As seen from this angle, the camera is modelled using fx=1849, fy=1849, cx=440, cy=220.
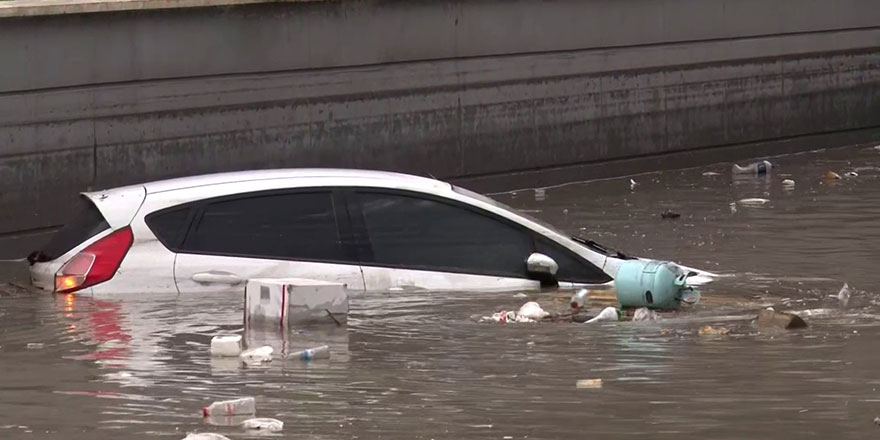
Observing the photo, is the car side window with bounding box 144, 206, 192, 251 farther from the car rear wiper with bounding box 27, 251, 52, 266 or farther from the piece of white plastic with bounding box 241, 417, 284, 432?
the piece of white plastic with bounding box 241, 417, 284, 432

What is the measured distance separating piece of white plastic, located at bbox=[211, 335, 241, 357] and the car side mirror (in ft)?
6.90

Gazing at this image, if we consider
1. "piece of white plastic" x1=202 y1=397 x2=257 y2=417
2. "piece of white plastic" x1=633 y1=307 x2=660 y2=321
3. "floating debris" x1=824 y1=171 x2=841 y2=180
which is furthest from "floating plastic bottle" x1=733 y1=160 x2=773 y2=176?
"piece of white plastic" x1=202 y1=397 x2=257 y2=417

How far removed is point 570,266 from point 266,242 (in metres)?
1.76

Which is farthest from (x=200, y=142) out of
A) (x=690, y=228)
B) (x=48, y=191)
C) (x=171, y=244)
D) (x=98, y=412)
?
(x=98, y=412)

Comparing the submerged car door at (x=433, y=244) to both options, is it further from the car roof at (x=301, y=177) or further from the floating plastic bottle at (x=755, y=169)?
the floating plastic bottle at (x=755, y=169)

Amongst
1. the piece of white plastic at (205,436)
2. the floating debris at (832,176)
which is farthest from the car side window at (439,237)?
the floating debris at (832,176)

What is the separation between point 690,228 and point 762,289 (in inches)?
174

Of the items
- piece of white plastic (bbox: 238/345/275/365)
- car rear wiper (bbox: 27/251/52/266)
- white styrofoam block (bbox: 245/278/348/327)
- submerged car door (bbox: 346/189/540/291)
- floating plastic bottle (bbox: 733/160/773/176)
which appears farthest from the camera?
floating plastic bottle (bbox: 733/160/773/176)

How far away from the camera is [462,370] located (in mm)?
8609

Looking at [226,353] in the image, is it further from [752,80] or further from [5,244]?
[752,80]

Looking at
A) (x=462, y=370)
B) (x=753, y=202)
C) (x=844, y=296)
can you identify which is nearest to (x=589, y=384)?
(x=462, y=370)

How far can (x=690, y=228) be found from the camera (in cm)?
1606

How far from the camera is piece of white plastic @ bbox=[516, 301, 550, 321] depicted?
10.0 metres

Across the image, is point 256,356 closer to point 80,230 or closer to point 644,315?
point 80,230
